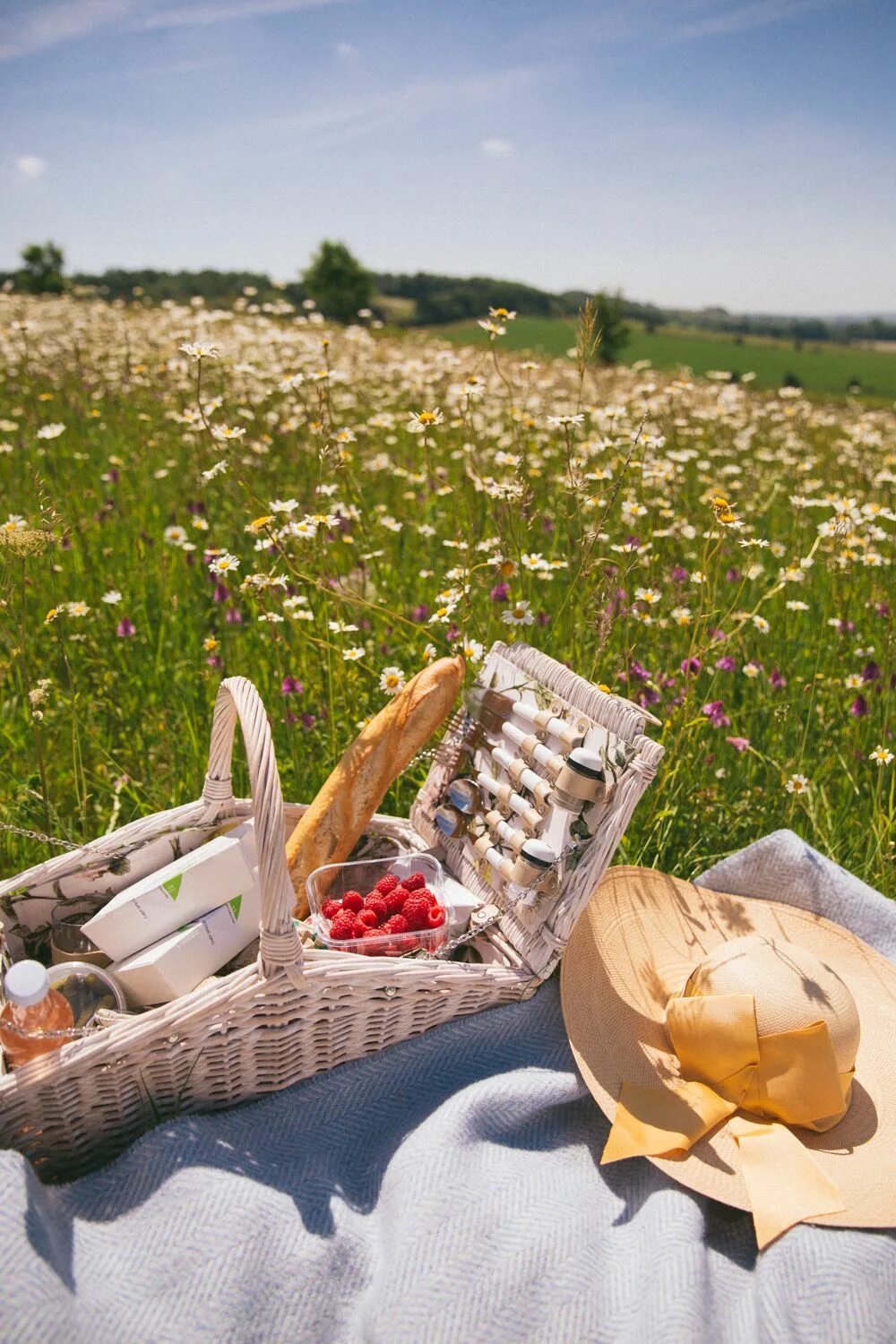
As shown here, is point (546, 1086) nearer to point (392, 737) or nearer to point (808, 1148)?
point (808, 1148)

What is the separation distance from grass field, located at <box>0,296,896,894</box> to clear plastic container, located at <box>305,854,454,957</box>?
45cm

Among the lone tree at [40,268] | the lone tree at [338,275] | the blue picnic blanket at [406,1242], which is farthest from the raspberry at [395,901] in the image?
the lone tree at [338,275]

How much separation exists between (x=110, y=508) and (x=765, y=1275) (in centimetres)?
329

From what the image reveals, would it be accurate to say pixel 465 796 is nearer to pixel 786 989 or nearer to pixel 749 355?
pixel 786 989

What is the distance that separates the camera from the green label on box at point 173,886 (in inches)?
69.7

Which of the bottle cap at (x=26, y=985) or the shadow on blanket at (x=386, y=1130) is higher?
the bottle cap at (x=26, y=985)

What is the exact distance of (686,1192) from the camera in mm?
1534

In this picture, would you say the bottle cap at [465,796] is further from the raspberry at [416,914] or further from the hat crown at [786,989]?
the hat crown at [786,989]

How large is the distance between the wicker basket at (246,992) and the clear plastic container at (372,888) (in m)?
0.09

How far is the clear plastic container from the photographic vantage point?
177 centimetres

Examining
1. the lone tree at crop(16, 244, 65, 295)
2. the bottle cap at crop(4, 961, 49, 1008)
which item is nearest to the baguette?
the bottle cap at crop(4, 961, 49, 1008)

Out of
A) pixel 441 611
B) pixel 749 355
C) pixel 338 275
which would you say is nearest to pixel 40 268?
pixel 338 275

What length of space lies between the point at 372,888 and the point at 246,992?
554 mm

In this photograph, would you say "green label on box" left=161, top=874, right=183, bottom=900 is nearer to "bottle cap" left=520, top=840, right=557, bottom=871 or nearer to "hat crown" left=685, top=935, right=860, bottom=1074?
"bottle cap" left=520, top=840, right=557, bottom=871
